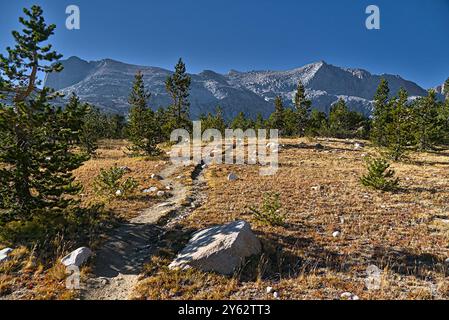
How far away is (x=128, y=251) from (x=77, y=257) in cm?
178

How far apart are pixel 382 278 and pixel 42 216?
1336 centimetres

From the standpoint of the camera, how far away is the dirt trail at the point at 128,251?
7.65 metres

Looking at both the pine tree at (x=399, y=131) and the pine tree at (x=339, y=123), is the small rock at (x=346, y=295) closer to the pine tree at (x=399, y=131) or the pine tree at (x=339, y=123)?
the pine tree at (x=399, y=131)

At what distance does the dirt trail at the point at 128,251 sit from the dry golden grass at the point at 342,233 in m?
0.80

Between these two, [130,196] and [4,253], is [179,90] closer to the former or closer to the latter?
[130,196]

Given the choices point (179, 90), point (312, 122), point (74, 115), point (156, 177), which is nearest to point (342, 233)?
point (74, 115)

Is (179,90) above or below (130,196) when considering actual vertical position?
above

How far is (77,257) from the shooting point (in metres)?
8.74

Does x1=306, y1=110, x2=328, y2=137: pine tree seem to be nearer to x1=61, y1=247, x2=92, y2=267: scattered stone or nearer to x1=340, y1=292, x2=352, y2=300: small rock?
x1=340, y1=292, x2=352, y2=300: small rock
